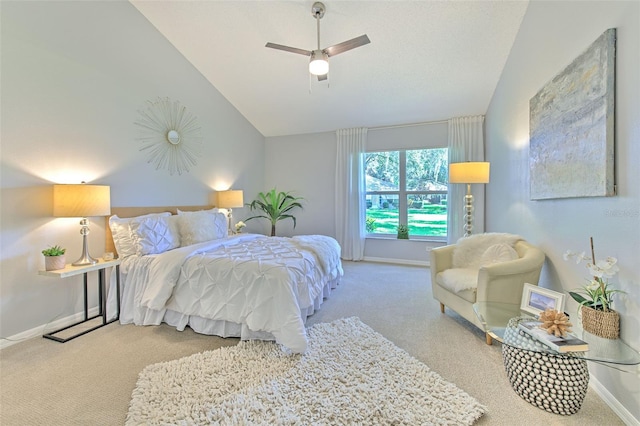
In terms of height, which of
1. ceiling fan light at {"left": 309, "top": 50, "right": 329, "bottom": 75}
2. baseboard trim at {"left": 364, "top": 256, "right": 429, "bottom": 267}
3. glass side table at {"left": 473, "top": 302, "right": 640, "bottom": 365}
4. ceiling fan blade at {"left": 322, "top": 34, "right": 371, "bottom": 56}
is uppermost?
ceiling fan blade at {"left": 322, "top": 34, "right": 371, "bottom": 56}

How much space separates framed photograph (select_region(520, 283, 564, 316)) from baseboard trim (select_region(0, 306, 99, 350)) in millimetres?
3968

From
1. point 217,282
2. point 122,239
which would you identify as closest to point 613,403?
point 217,282

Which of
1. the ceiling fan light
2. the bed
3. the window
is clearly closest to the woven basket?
the bed

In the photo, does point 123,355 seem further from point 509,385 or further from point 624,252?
point 624,252

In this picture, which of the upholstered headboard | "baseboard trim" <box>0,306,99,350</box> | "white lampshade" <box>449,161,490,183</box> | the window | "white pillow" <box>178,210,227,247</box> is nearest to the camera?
"baseboard trim" <box>0,306,99,350</box>

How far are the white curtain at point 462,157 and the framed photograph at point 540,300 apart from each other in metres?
2.78

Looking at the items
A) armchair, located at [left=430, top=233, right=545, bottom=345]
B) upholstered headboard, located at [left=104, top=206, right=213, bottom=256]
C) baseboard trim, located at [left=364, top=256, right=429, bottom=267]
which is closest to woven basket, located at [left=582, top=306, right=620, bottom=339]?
armchair, located at [left=430, top=233, right=545, bottom=345]

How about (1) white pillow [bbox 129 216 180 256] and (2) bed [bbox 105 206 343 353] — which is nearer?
(2) bed [bbox 105 206 343 353]

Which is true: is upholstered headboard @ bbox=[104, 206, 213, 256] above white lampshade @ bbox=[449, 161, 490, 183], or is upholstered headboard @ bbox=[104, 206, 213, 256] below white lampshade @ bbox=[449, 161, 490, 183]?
below

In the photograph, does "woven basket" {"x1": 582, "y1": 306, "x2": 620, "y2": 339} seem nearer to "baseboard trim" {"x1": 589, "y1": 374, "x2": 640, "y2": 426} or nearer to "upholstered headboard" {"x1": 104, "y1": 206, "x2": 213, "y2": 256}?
"baseboard trim" {"x1": 589, "y1": 374, "x2": 640, "y2": 426}

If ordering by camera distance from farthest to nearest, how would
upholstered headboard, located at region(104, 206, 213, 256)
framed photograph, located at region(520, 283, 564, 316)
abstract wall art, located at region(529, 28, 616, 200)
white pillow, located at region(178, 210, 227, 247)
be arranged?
1. white pillow, located at region(178, 210, 227, 247)
2. upholstered headboard, located at region(104, 206, 213, 256)
3. framed photograph, located at region(520, 283, 564, 316)
4. abstract wall art, located at region(529, 28, 616, 200)

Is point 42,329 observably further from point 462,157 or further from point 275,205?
point 462,157

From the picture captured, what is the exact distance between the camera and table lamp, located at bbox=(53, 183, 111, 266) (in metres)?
2.49

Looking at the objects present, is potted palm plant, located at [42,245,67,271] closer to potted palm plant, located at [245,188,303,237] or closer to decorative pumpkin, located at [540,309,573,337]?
potted palm plant, located at [245,188,303,237]
